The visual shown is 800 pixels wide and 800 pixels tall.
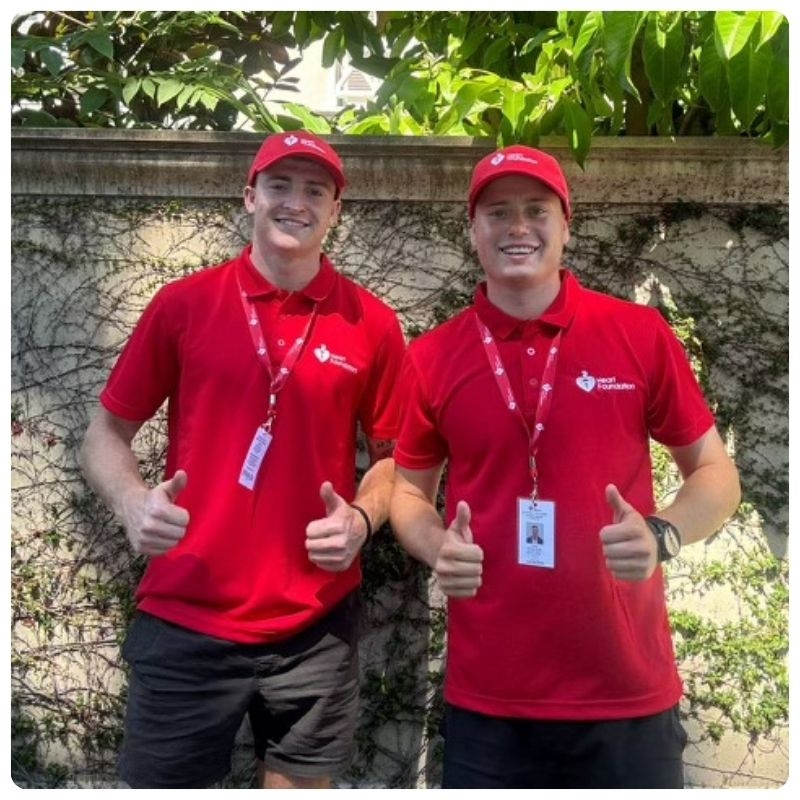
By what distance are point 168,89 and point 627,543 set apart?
95.8 inches

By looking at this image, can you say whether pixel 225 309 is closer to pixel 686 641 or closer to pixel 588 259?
pixel 588 259

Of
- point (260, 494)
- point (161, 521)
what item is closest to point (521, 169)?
point (260, 494)

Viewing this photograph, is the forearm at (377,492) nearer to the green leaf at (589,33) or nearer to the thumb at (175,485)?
the thumb at (175,485)

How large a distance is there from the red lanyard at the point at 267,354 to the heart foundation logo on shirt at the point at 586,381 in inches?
30.3

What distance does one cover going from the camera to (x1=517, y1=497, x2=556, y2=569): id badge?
2.33 meters

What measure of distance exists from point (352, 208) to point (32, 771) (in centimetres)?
234

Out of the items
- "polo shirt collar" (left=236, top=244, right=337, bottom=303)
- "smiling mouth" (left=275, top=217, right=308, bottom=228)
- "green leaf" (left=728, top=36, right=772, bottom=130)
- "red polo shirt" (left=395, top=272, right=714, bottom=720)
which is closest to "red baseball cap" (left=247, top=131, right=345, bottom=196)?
"smiling mouth" (left=275, top=217, right=308, bottom=228)

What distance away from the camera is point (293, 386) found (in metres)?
2.60

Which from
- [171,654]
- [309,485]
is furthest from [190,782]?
[309,485]

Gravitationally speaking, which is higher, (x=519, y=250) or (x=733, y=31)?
(x=733, y=31)

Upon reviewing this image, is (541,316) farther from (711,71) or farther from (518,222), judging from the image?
(711,71)

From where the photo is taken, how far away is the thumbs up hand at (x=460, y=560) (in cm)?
225

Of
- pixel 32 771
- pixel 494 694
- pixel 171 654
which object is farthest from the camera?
pixel 32 771

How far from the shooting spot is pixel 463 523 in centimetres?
228
